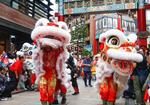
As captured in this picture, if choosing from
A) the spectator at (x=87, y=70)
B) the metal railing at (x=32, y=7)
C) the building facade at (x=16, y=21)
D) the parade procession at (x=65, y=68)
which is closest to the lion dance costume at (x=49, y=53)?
the parade procession at (x=65, y=68)

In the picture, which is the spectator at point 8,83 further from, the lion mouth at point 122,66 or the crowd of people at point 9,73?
the lion mouth at point 122,66

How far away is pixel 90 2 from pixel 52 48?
51535 mm

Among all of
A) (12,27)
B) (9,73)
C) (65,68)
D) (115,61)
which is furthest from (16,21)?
(115,61)

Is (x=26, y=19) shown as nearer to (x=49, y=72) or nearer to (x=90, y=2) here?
(x=49, y=72)

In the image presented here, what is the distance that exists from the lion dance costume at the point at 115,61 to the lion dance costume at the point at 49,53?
1000 mm

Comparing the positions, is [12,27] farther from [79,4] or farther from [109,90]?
[79,4]

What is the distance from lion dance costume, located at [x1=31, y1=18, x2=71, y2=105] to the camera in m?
10.4

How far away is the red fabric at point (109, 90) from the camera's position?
10.7 m

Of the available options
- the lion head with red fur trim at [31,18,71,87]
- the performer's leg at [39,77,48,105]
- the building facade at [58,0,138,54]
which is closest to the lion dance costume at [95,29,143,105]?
the lion head with red fur trim at [31,18,71,87]

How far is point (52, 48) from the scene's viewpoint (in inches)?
422

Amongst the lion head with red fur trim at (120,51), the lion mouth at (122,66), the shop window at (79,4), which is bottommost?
the lion mouth at (122,66)

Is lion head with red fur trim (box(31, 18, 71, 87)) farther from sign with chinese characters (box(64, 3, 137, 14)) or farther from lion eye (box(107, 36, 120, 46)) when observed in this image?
sign with chinese characters (box(64, 3, 137, 14))

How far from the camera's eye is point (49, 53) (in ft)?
35.3

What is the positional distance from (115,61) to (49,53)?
1656 mm
